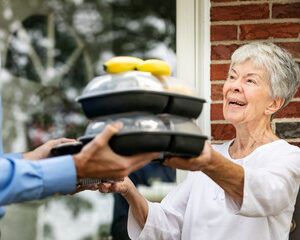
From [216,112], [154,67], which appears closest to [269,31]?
[216,112]

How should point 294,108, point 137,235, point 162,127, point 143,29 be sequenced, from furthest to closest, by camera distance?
point 143,29 → point 294,108 → point 137,235 → point 162,127

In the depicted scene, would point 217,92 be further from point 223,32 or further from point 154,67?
point 154,67

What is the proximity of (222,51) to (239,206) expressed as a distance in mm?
1115

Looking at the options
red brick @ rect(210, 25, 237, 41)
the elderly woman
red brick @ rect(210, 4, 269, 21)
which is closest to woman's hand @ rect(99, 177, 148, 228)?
the elderly woman

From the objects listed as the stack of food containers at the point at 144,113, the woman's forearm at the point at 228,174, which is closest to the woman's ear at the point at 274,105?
the woman's forearm at the point at 228,174

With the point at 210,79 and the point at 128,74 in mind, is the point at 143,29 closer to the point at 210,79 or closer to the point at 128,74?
the point at 210,79

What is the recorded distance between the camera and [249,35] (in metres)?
2.71

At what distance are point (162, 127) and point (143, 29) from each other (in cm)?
163

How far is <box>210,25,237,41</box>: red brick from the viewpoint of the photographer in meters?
2.72

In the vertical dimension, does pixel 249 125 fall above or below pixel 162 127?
below

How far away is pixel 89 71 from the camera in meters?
3.06

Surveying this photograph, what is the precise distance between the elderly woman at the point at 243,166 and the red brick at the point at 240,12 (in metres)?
0.41

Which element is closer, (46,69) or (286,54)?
(286,54)

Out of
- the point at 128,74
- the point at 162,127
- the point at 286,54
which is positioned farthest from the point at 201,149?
the point at 286,54
